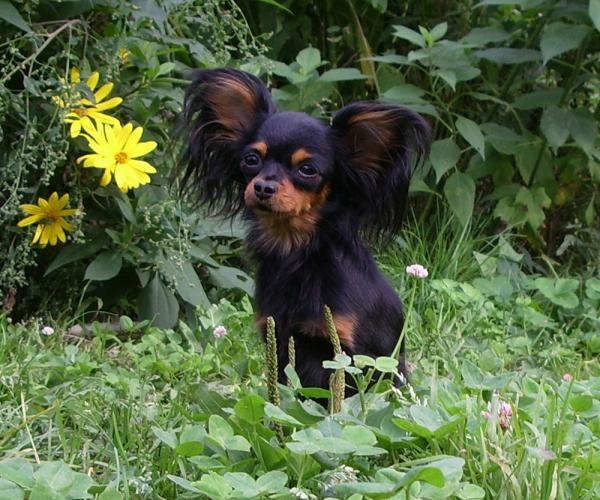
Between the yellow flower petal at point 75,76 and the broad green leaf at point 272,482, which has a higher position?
the broad green leaf at point 272,482

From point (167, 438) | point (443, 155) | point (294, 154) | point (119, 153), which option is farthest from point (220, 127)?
point (443, 155)

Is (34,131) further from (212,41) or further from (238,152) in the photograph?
(212,41)

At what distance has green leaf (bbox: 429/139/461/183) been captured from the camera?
4430 millimetres

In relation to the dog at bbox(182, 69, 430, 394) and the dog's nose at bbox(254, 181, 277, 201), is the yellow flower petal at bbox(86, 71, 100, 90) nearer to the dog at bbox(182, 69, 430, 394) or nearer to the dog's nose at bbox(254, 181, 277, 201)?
the dog at bbox(182, 69, 430, 394)

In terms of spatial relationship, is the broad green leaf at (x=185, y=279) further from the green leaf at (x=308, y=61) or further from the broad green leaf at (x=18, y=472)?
the broad green leaf at (x=18, y=472)

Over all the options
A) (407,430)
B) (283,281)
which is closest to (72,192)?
(283,281)

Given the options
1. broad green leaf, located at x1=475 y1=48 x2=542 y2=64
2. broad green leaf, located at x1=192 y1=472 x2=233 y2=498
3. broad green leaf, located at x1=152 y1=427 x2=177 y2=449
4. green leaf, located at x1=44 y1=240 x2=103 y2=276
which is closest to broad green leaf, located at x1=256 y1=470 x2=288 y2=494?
broad green leaf, located at x1=192 y1=472 x2=233 y2=498

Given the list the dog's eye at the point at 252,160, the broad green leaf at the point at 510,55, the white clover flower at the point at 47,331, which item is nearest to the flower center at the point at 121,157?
the white clover flower at the point at 47,331

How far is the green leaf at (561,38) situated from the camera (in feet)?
13.7

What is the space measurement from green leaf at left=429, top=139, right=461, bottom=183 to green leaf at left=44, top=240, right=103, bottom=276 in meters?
1.48

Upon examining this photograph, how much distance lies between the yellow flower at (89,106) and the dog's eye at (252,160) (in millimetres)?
783

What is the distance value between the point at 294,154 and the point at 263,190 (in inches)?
5.8

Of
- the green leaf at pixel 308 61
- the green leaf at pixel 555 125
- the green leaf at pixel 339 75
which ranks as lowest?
the green leaf at pixel 555 125

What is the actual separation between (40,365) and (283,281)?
0.72 metres
